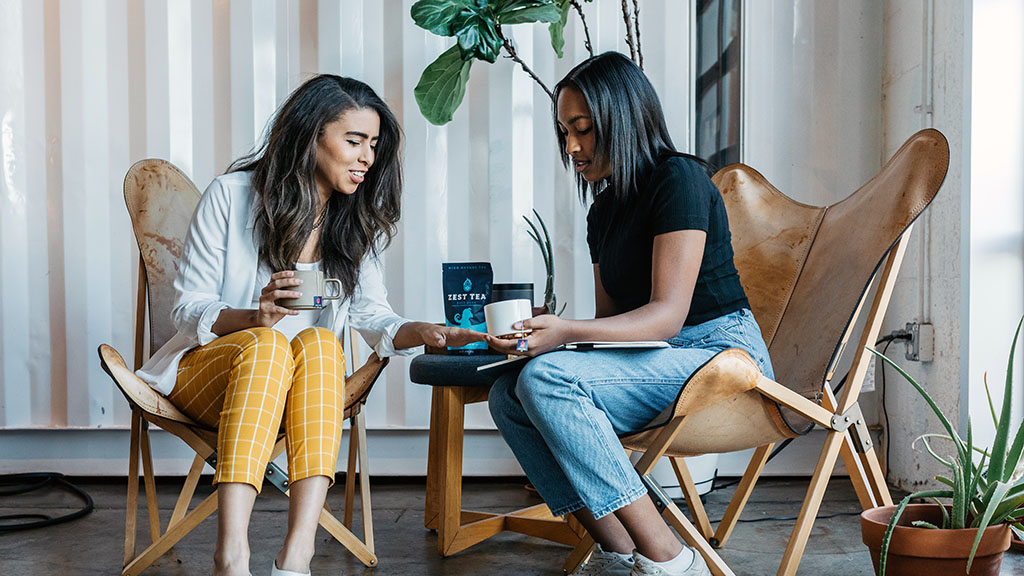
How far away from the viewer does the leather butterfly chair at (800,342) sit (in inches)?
67.0

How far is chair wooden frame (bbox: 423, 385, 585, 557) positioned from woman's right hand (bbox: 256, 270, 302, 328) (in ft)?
1.75

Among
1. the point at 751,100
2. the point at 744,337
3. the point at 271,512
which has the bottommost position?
the point at 271,512

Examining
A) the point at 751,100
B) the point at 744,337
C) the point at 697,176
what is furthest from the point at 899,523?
the point at 751,100

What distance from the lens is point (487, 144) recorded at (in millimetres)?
3043

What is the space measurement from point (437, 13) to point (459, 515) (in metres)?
1.45

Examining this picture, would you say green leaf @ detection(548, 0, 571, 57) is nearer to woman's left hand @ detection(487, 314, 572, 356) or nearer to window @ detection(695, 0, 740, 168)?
window @ detection(695, 0, 740, 168)

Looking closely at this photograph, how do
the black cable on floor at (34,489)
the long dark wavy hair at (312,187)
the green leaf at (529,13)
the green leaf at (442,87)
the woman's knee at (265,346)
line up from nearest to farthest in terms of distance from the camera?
the woman's knee at (265,346)
the long dark wavy hair at (312,187)
the black cable on floor at (34,489)
the green leaf at (529,13)
the green leaf at (442,87)

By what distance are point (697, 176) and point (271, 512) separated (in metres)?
1.72

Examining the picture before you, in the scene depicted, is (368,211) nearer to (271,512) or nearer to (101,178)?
(271,512)

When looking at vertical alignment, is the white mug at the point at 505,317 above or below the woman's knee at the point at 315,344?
above

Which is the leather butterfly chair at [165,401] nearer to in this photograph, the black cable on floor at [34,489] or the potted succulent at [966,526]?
the black cable on floor at [34,489]

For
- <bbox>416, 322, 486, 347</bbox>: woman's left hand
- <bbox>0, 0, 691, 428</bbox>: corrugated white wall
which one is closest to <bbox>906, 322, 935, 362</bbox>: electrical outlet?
<bbox>0, 0, 691, 428</bbox>: corrugated white wall

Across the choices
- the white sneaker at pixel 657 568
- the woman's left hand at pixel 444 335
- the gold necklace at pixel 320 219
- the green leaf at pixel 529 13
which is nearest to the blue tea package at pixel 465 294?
the woman's left hand at pixel 444 335

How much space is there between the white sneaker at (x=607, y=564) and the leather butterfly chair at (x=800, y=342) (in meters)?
0.07
